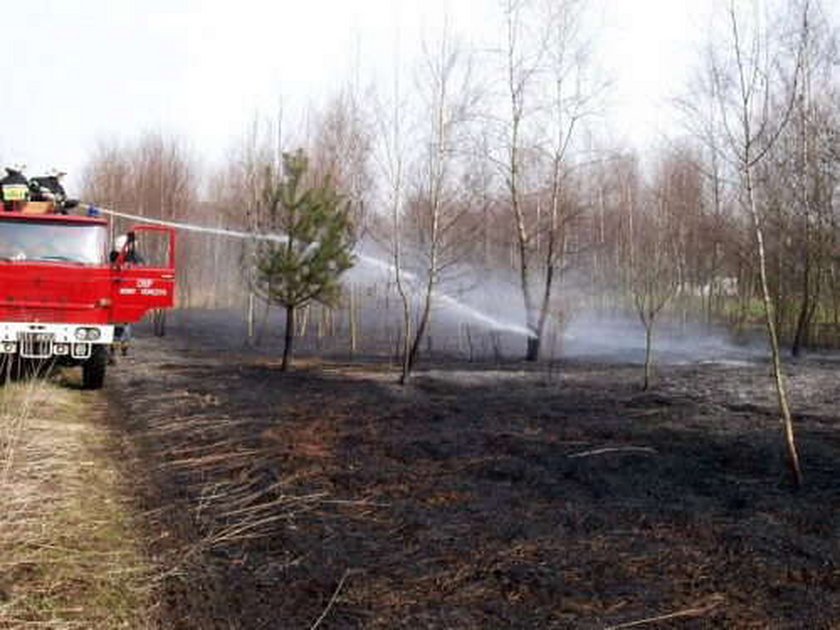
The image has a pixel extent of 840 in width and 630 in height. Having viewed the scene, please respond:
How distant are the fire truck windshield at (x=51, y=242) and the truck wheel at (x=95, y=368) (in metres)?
1.32

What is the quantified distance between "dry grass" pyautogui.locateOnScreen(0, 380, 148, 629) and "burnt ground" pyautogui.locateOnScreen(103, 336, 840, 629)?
0.74ft

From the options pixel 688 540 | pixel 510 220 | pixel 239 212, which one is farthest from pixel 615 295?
pixel 688 540

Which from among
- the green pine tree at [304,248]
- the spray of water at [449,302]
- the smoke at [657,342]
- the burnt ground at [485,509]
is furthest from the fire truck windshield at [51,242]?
the smoke at [657,342]

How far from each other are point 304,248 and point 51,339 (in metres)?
5.72

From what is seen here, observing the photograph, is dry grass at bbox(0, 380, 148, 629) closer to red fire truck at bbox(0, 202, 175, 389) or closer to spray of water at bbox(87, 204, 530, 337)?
red fire truck at bbox(0, 202, 175, 389)

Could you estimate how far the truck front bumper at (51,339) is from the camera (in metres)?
10.2

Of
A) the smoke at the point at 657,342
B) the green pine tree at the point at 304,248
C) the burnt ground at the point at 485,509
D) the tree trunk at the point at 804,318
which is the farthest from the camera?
the tree trunk at the point at 804,318

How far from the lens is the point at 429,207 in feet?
48.1

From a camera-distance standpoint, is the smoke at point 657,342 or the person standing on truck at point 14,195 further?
the smoke at point 657,342

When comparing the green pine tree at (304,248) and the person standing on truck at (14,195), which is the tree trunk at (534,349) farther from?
the person standing on truck at (14,195)

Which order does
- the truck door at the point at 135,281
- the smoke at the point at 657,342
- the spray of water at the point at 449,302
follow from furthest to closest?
the spray of water at the point at 449,302 → the smoke at the point at 657,342 → the truck door at the point at 135,281

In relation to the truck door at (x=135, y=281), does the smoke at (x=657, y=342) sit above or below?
below

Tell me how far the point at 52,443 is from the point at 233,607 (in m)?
4.50

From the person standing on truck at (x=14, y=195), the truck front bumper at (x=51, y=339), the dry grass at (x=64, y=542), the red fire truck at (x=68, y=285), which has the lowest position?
the dry grass at (x=64, y=542)
